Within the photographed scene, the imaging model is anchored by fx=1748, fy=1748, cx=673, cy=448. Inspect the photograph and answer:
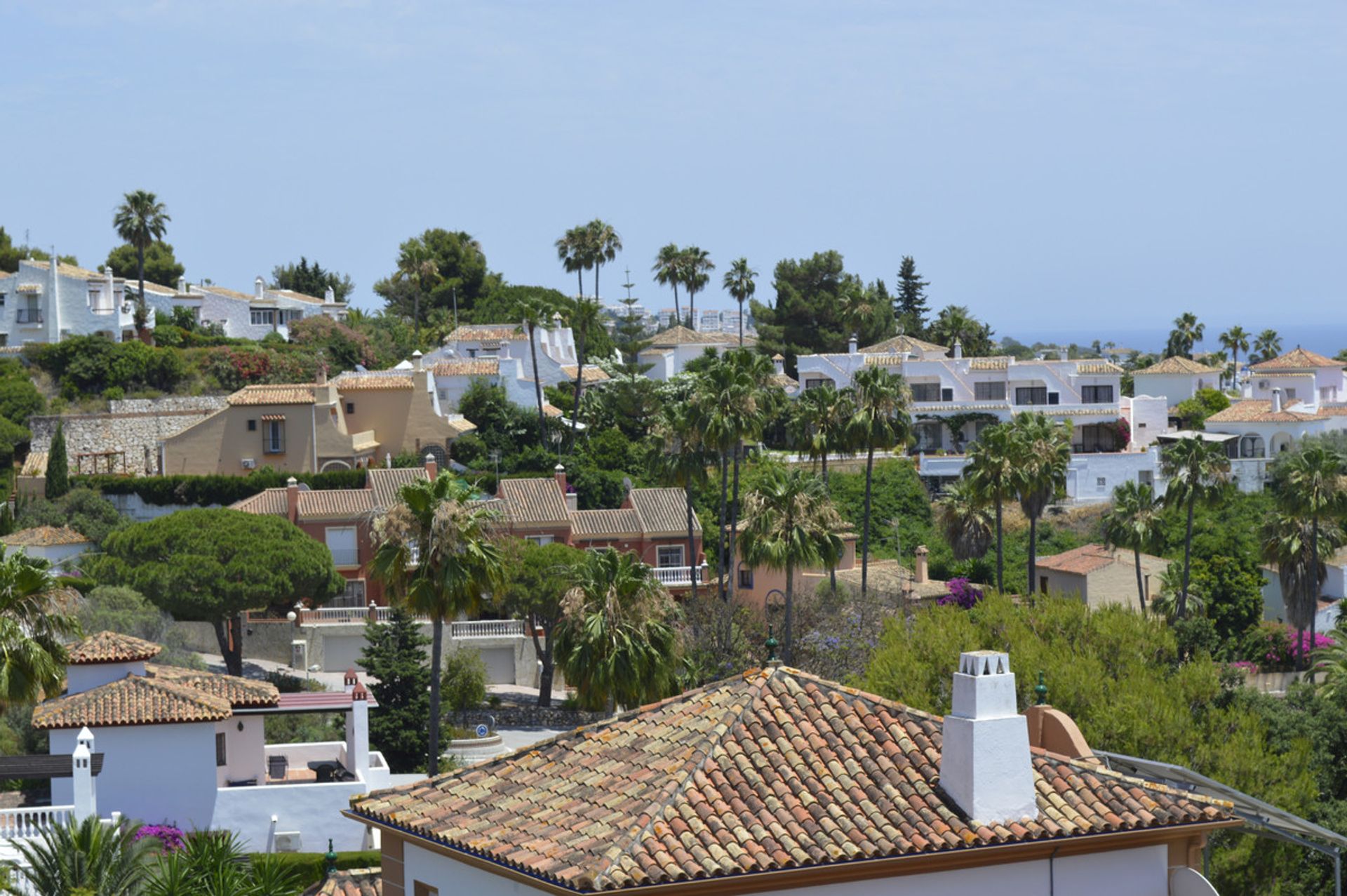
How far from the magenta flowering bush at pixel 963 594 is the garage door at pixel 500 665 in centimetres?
1646

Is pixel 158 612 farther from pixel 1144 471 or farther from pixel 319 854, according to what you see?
pixel 1144 471

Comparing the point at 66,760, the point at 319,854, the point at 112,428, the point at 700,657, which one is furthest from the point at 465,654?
the point at 112,428

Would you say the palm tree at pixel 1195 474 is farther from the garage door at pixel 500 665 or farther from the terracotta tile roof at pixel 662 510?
the garage door at pixel 500 665

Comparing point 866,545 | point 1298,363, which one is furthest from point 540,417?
point 1298,363

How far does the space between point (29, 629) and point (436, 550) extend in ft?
41.5

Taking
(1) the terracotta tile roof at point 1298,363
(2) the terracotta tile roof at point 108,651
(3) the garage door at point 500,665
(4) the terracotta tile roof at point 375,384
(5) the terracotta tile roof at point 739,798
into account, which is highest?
(1) the terracotta tile roof at point 1298,363

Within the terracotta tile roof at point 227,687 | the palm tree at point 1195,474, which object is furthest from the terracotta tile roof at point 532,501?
the terracotta tile roof at point 227,687

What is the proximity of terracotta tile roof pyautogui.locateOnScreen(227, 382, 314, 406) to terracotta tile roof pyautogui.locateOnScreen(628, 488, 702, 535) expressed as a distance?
53.1 ft

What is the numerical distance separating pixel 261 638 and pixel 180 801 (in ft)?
88.9

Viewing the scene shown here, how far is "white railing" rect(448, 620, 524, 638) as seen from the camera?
6381 centimetres

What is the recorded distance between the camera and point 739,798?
1630 cm

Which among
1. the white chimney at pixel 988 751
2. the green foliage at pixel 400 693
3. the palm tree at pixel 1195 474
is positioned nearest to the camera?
the white chimney at pixel 988 751

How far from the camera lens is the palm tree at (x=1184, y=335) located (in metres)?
141

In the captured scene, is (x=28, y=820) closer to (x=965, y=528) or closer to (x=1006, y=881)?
(x=1006, y=881)
